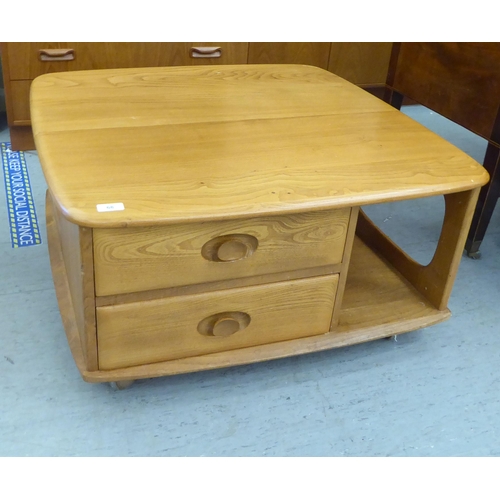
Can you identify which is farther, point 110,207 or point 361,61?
point 361,61

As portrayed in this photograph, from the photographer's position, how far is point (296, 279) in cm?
101

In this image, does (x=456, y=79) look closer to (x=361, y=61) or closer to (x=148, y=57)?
(x=361, y=61)

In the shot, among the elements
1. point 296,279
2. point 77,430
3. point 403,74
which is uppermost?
point 403,74

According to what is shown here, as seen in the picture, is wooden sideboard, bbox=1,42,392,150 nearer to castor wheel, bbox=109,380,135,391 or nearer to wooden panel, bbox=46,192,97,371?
wooden panel, bbox=46,192,97,371

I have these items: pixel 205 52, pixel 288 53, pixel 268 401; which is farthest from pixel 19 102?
pixel 268 401

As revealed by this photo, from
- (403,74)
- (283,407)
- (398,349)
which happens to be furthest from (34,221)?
(403,74)

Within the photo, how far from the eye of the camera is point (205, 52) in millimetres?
1967

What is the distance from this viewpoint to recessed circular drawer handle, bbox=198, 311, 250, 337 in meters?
1.00

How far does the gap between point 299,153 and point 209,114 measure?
0.24 metres

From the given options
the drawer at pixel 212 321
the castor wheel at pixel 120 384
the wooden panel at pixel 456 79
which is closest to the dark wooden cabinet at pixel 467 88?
the wooden panel at pixel 456 79

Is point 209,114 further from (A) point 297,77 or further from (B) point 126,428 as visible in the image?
(B) point 126,428

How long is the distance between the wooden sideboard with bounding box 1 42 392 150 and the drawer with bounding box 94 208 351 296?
1177mm

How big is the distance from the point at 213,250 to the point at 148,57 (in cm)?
121

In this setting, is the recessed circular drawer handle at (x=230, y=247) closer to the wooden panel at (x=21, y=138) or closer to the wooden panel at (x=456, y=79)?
the wooden panel at (x=456, y=79)
